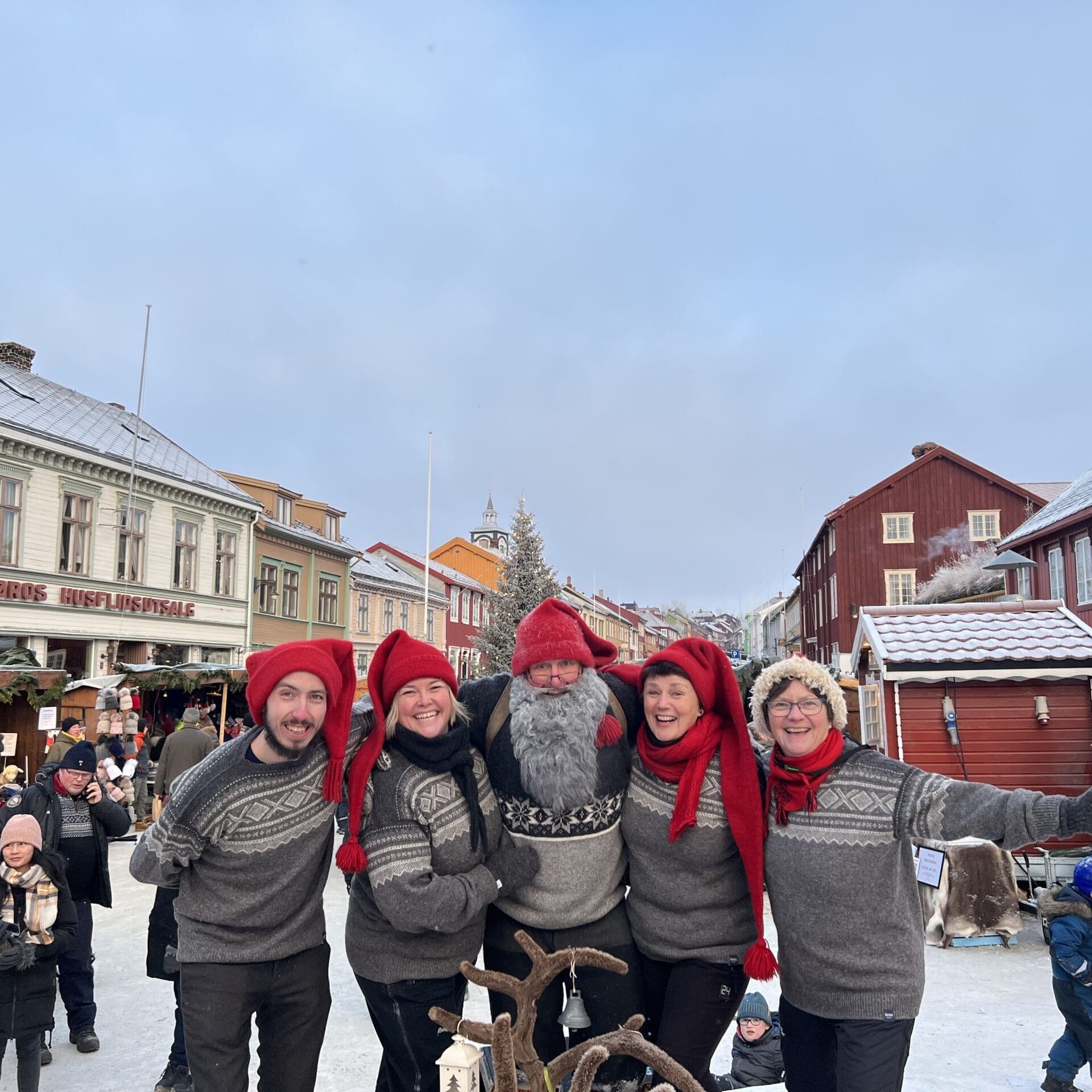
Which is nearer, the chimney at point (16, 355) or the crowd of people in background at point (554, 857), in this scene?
the crowd of people in background at point (554, 857)

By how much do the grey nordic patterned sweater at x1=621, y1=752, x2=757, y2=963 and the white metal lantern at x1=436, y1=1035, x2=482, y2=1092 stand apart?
1008 millimetres

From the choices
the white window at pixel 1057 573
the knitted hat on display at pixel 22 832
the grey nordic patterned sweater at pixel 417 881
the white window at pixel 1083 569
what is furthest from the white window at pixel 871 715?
the white window at pixel 1057 573

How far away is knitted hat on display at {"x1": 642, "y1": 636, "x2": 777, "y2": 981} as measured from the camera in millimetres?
2830

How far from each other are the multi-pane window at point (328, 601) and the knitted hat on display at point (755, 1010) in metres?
26.6

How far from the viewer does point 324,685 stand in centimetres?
292

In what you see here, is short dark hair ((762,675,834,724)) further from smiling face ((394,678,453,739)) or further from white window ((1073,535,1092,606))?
white window ((1073,535,1092,606))

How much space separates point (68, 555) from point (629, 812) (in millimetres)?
19159

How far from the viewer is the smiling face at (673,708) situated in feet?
9.79

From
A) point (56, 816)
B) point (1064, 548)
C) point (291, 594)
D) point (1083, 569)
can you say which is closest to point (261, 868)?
point (56, 816)

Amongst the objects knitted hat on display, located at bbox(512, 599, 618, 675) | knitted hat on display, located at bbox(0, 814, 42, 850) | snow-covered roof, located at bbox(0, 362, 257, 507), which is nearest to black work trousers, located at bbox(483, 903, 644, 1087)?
knitted hat on display, located at bbox(512, 599, 618, 675)

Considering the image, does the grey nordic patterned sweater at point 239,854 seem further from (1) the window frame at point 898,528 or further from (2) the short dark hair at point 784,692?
(1) the window frame at point 898,528

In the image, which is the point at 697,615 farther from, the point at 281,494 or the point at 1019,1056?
the point at 1019,1056

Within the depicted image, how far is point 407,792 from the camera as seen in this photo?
113 inches

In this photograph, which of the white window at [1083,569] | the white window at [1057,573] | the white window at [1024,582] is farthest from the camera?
the white window at [1024,582]
